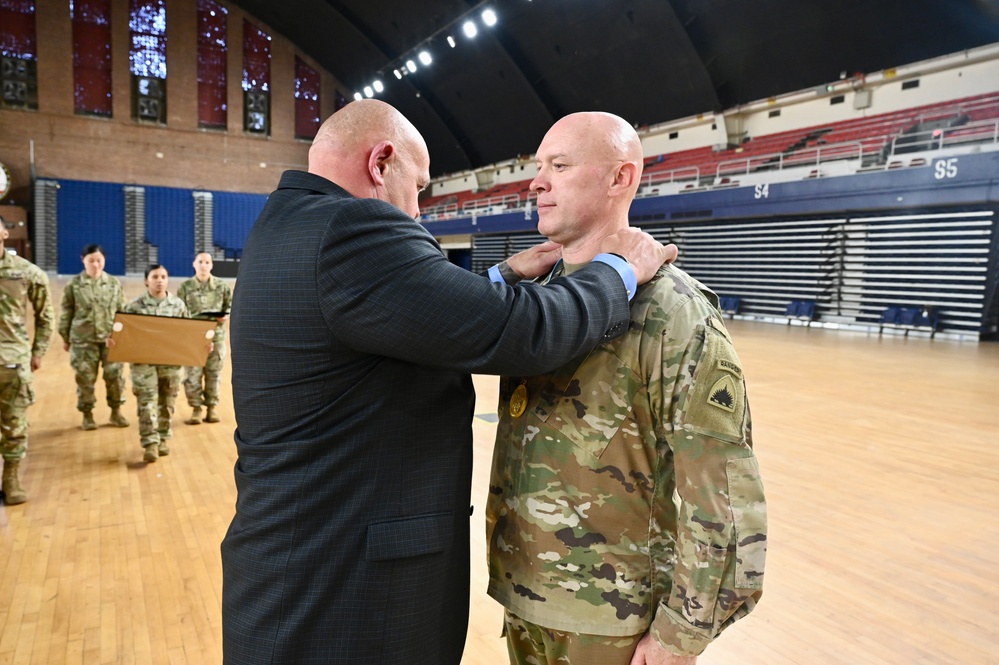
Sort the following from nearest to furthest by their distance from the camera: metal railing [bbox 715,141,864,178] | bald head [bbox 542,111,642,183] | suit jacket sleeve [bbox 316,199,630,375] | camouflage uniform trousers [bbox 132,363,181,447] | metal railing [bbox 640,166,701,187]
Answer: suit jacket sleeve [bbox 316,199,630,375]
bald head [bbox 542,111,642,183]
camouflage uniform trousers [bbox 132,363,181,447]
metal railing [bbox 715,141,864,178]
metal railing [bbox 640,166,701,187]

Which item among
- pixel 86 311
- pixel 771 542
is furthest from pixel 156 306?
pixel 771 542

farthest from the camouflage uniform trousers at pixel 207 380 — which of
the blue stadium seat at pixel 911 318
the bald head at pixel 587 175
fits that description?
the blue stadium seat at pixel 911 318

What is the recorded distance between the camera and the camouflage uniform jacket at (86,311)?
5559 mm

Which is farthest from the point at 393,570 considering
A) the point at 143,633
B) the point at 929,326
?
the point at 929,326

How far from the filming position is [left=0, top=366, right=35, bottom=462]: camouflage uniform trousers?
384 cm

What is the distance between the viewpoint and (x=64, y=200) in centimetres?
2339

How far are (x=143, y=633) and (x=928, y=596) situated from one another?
3344 millimetres

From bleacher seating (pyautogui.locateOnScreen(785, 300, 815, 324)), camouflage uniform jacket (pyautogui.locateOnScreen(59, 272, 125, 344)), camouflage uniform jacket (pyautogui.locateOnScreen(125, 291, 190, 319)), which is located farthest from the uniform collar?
bleacher seating (pyautogui.locateOnScreen(785, 300, 815, 324))

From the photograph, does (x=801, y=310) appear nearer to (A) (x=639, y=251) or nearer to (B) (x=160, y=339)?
(B) (x=160, y=339)

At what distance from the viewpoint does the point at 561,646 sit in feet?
4.26

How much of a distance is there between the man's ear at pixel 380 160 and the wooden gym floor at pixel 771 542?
74.9 inches

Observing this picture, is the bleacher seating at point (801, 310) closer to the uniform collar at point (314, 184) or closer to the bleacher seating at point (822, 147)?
the bleacher seating at point (822, 147)

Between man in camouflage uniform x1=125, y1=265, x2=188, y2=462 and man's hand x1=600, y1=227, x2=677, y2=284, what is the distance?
4.69 metres

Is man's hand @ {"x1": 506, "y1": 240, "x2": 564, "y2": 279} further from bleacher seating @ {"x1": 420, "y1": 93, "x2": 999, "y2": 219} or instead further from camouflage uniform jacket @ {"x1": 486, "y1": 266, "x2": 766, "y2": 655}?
bleacher seating @ {"x1": 420, "y1": 93, "x2": 999, "y2": 219}
